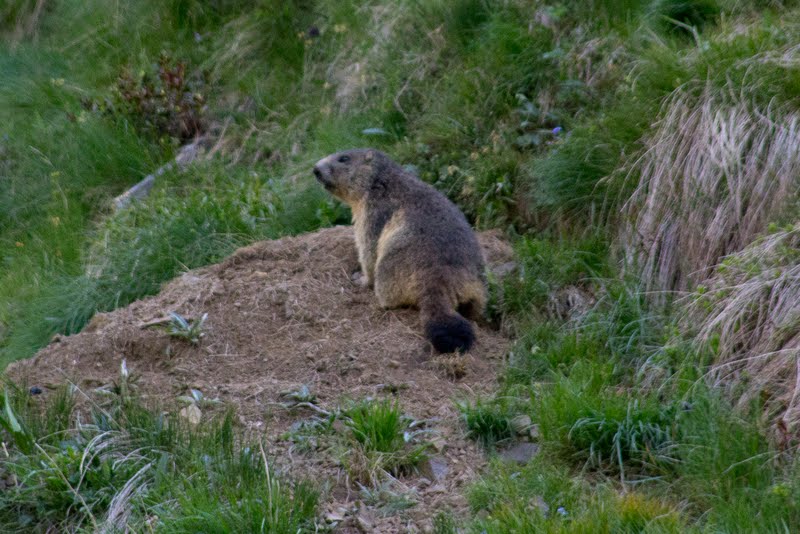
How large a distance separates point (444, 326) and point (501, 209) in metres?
1.92

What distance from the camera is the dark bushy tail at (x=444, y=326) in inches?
241

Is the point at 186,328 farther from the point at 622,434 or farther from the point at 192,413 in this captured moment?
the point at 622,434

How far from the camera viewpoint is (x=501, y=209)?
7887 mm

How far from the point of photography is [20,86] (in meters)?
12.2

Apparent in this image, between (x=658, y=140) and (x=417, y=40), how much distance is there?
3829 mm

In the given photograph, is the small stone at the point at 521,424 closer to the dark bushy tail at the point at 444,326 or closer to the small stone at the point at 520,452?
the small stone at the point at 520,452

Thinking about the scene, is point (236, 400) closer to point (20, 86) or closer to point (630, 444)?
point (630, 444)

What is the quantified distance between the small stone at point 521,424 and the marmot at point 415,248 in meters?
0.91

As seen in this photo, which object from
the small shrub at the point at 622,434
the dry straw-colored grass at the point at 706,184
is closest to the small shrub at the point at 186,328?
the small shrub at the point at 622,434

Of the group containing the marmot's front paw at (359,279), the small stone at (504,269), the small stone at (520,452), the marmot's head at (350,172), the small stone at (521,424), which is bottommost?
the small stone at (520,452)

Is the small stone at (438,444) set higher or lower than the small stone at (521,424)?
higher

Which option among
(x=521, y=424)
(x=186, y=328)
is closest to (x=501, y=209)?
(x=186, y=328)

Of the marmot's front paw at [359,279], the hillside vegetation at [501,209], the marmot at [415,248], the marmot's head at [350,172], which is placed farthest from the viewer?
the marmot's head at [350,172]

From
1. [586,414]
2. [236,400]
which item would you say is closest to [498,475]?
[586,414]
